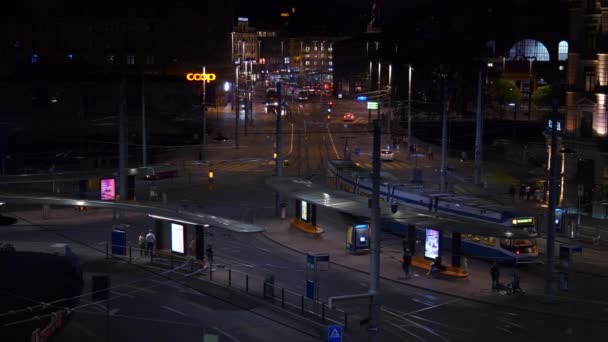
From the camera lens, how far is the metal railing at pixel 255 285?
928 inches

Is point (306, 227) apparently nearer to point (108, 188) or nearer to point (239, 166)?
point (108, 188)

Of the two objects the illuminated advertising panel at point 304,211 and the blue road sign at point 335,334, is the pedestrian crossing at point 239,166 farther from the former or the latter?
the blue road sign at point 335,334

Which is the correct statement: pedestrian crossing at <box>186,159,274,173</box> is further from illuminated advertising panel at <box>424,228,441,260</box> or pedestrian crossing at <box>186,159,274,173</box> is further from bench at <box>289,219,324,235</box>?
illuminated advertising panel at <box>424,228,441,260</box>

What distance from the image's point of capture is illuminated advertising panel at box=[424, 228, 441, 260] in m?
30.7

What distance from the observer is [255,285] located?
28.0 meters

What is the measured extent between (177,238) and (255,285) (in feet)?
13.7

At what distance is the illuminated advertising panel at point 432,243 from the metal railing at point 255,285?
6417 mm

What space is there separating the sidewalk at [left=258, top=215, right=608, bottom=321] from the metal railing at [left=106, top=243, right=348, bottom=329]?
4.74m

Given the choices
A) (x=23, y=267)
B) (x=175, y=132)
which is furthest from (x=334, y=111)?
(x=23, y=267)

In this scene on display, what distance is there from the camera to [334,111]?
407 ft

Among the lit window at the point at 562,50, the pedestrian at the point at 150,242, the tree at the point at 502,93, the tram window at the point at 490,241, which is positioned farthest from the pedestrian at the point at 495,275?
the lit window at the point at 562,50

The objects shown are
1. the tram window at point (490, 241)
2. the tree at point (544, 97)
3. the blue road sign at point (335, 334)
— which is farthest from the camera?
the tree at point (544, 97)

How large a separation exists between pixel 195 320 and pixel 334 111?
333ft

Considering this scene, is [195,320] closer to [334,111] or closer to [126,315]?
[126,315]
